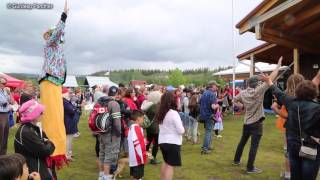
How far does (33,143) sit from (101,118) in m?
2.50

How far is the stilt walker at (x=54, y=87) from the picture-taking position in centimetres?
422

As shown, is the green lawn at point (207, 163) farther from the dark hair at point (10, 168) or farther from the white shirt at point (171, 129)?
the dark hair at point (10, 168)

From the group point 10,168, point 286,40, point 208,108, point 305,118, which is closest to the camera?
point 10,168

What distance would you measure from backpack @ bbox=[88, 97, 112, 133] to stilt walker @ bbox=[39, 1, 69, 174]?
1.50 meters

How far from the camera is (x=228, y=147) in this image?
9867mm

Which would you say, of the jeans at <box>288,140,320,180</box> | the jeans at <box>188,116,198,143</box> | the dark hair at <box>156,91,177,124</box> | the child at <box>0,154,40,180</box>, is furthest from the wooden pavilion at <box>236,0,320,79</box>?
the child at <box>0,154,40,180</box>

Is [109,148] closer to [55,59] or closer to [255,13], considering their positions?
[55,59]

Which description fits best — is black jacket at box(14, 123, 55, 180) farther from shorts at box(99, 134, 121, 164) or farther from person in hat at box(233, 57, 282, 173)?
person in hat at box(233, 57, 282, 173)

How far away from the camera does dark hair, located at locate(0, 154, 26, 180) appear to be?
2.31 metres

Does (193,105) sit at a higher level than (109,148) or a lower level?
higher

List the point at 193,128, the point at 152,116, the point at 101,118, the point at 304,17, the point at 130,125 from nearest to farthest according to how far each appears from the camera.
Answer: the point at 101,118 < the point at 130,125 < the point at 152,116 < the point at 304,17 < the point at 193,128

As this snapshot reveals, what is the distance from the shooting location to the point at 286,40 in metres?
11.4

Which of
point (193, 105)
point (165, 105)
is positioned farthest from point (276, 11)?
point (165, 105)

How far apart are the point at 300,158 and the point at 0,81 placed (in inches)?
251
